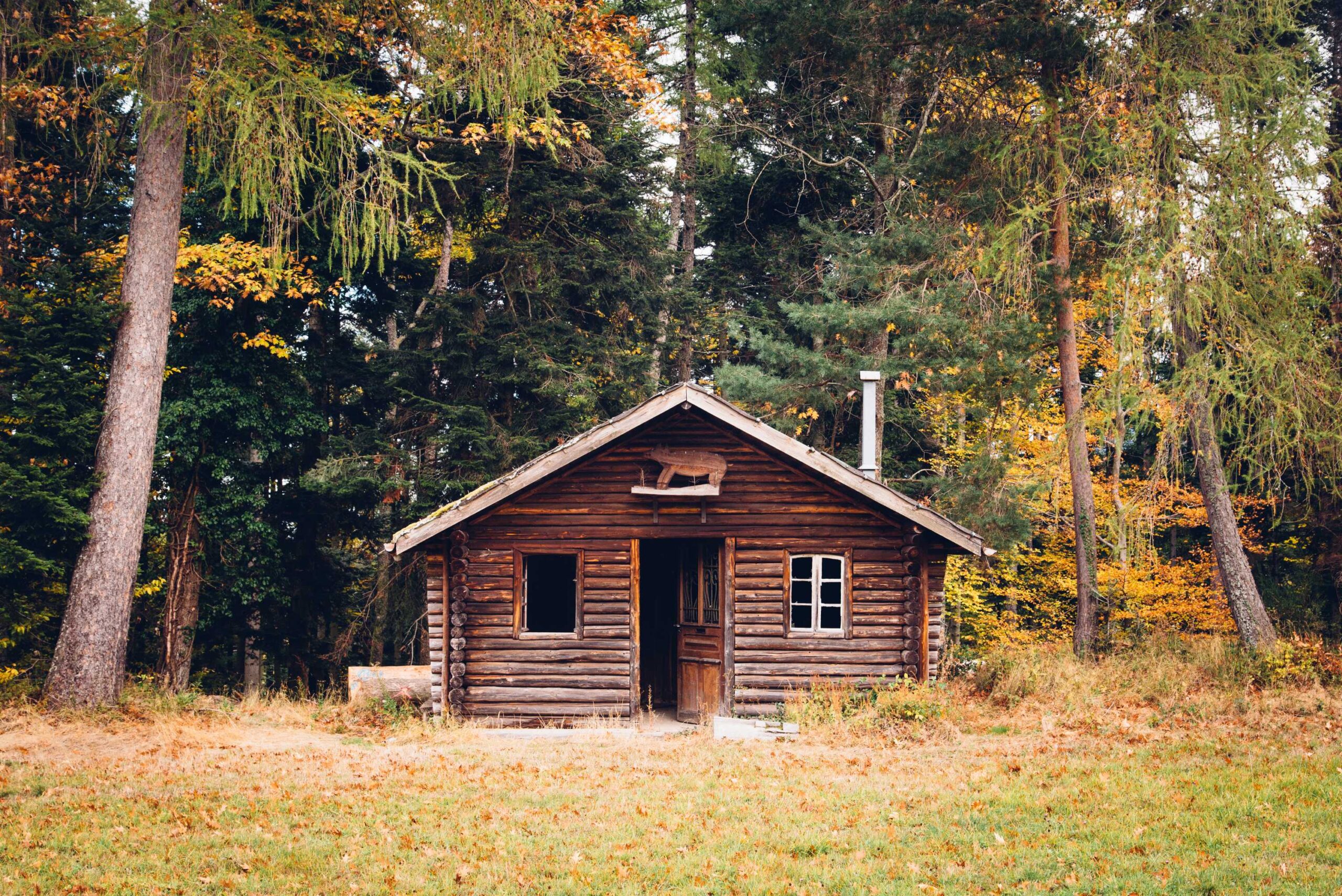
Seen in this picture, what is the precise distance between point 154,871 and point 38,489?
27.2 ft

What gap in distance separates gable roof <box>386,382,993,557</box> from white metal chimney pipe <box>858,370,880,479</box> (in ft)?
3.70

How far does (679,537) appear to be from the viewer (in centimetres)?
1523

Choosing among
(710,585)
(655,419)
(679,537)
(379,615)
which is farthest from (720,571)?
(379,615)

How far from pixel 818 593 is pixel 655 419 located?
3407mm

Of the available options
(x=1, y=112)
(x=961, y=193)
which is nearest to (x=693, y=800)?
(x=961, y=193)

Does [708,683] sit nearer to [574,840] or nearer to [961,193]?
[574,840]

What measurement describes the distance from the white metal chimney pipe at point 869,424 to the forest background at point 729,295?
2495 millimetres

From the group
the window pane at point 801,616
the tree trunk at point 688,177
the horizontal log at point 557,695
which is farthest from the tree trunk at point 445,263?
the window pane at point 801,616

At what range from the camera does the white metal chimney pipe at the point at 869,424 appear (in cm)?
1631

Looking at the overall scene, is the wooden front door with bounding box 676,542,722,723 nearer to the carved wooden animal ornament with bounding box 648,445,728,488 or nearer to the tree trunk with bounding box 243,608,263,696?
the carved wooden animal ornament with bounding box 648,445,728,488

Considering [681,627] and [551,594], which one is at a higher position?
[551,594]

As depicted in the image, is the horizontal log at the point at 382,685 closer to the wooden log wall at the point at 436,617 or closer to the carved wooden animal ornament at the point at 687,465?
the wooden log wall at the point at 436,617

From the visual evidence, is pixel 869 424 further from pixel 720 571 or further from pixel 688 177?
pixel 688 177

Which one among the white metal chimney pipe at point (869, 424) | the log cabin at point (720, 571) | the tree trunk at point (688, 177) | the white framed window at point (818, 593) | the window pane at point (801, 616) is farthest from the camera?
the tree trunk at point (688, 177)
